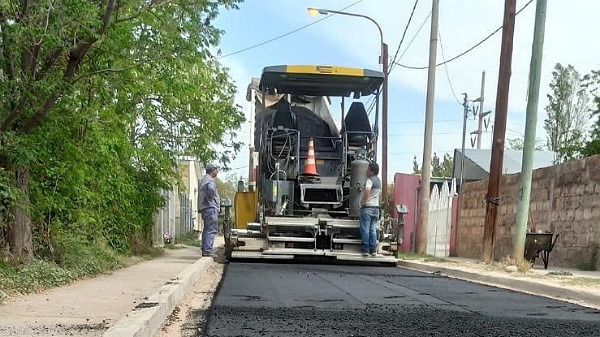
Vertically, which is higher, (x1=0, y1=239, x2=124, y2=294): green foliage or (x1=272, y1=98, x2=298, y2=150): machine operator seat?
(x1=272, y1=98, x2=298, y2=150): machine operator seat

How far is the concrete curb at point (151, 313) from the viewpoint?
14.9ft

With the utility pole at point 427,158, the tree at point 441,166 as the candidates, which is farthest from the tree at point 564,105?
the utility pole at point 427,158

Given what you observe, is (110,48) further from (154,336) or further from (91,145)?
(154,336)

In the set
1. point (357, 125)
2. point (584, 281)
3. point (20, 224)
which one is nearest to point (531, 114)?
point (357, 125)

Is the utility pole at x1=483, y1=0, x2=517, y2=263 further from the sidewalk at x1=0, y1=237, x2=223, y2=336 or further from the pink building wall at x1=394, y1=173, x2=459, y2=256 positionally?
the pink building wall at x1=394, y1=173, x2=459, y2=256

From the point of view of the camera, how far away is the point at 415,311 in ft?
20.9

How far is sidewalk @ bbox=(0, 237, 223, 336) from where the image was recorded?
486 centimetres

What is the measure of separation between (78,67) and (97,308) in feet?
11.3

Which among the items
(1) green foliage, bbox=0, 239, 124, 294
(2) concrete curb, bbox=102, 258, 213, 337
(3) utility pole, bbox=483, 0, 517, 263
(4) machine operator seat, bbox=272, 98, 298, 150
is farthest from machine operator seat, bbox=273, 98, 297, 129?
(2) concrete curb, bbox=102, 258, 213, 337

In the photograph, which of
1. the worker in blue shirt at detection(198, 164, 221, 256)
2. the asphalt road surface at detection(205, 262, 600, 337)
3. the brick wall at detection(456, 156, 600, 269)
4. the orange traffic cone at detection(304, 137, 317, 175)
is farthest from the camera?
the orange traffic cone at detection(304, 137, 317, 175)

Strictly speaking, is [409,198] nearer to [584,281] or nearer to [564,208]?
[564,208]

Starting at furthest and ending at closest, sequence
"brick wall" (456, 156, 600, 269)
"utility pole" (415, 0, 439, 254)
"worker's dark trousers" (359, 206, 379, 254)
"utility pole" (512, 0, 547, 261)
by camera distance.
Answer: "utility pole" (415, 0, 439, 254) → "brick wall" (456, 156, 600, 269) → "worker's dark trousers" (359, 206, 379, 254) → "utility pole" (512, 0, 547, 261)

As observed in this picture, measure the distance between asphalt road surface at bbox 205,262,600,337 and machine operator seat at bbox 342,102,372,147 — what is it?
431 cm

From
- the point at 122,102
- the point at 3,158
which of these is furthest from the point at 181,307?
the point at 122,102
